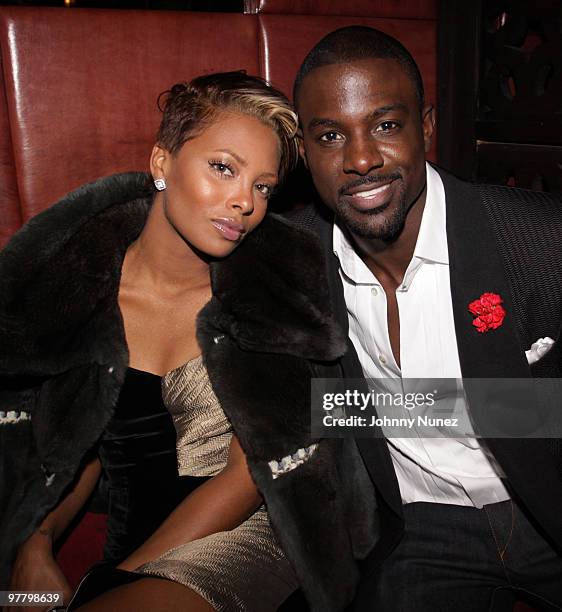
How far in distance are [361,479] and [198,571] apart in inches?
20.9

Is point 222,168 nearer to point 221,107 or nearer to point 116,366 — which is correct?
point 221,107

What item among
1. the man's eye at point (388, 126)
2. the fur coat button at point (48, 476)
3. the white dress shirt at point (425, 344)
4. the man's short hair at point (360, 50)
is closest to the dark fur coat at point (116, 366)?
the fur coat button at point (48, 476)

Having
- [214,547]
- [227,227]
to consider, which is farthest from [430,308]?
[214,547]

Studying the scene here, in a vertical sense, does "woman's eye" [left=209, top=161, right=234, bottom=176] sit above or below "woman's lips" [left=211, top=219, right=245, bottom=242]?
above

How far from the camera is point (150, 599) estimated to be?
1.32m

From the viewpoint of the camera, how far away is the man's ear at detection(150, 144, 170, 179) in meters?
1.64

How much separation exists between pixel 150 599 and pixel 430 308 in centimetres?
89

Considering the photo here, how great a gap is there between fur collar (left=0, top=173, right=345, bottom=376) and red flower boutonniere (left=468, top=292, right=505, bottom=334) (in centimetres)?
33

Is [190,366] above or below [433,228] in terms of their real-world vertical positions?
below

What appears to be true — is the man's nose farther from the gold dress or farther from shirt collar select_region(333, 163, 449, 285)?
the gold dress

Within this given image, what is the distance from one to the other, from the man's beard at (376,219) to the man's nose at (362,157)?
91 millimetres

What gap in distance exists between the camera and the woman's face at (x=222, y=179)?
5.04 ft

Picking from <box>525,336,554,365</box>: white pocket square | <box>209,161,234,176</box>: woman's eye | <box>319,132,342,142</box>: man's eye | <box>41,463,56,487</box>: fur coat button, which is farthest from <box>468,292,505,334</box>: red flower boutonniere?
<box>41,463,56,487</box>: fur coat button

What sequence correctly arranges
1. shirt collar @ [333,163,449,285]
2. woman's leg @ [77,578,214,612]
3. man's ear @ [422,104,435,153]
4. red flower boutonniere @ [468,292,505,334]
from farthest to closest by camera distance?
man's ear @ [422,104,435,153], shirt collar @ [333,163,449,285], red flower boutonniere @ [468,292,505,334], woman's leg @ [77,578,214,612]
